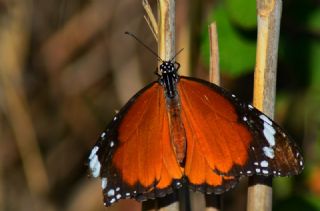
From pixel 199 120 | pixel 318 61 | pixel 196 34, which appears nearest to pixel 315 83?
pixel 318 61

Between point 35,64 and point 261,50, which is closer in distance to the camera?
point 261,50

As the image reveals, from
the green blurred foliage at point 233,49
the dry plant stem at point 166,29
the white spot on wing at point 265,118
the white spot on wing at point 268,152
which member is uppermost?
the green blurred foliage at point 233,49

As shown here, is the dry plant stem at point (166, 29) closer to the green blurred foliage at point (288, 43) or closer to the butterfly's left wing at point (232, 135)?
the butterfly's left wing at point (232, 135)

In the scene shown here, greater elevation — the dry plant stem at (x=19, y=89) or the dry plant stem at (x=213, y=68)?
the dry plant stem at (x=19, y=89)

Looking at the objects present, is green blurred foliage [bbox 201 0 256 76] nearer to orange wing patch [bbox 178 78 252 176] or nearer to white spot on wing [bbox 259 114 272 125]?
orange wing patch [bbox 178 78 252 176]

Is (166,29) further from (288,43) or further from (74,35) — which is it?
(74,35)

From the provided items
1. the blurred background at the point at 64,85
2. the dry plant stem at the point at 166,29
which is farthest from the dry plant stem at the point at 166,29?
the blurred background at the point at 64,85

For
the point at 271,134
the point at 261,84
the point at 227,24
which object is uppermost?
the point at 227,24

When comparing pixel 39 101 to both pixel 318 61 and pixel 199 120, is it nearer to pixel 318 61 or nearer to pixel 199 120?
pixel 318 61
